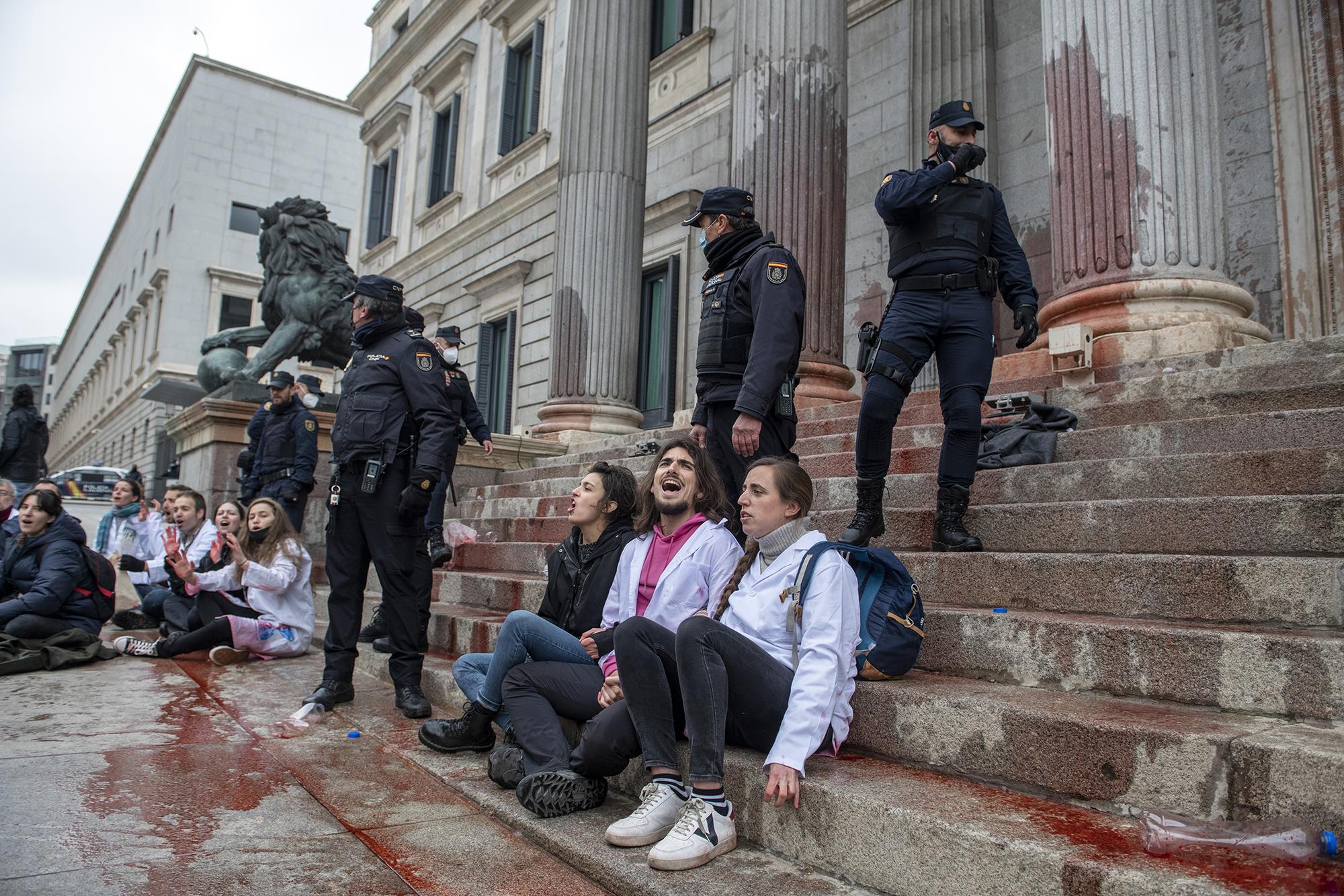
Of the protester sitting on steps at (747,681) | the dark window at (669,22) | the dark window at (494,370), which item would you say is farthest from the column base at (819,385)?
the dark window at (494,370)

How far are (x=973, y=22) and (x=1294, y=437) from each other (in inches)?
311

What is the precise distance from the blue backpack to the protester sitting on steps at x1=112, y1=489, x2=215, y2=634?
19.3ft

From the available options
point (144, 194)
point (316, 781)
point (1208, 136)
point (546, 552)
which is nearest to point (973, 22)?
point (1208, 136)

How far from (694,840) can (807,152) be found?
7.10 meters

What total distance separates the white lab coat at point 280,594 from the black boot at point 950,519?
14.5ft

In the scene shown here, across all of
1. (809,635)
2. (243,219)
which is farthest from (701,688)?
(243,219)

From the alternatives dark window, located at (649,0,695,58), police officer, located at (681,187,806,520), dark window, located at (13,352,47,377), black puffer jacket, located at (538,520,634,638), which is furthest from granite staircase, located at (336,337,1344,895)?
dark window, located at (13,352,47,377)

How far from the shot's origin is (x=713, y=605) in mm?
3453

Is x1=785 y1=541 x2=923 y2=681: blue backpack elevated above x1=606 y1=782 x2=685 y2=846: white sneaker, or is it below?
above

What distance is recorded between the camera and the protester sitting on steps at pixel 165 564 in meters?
7.50

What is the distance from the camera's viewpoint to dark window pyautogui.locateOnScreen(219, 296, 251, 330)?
4044 cm

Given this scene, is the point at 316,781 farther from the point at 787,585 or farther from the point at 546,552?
the point at 546,552

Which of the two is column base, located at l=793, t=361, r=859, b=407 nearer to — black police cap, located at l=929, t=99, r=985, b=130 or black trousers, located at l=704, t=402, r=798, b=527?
black police cap, located at l=929, t=99, r=985, b=130

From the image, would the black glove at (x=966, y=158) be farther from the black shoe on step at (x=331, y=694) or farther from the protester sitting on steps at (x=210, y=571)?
the protester sitting on steps at (x=210, y=571)
